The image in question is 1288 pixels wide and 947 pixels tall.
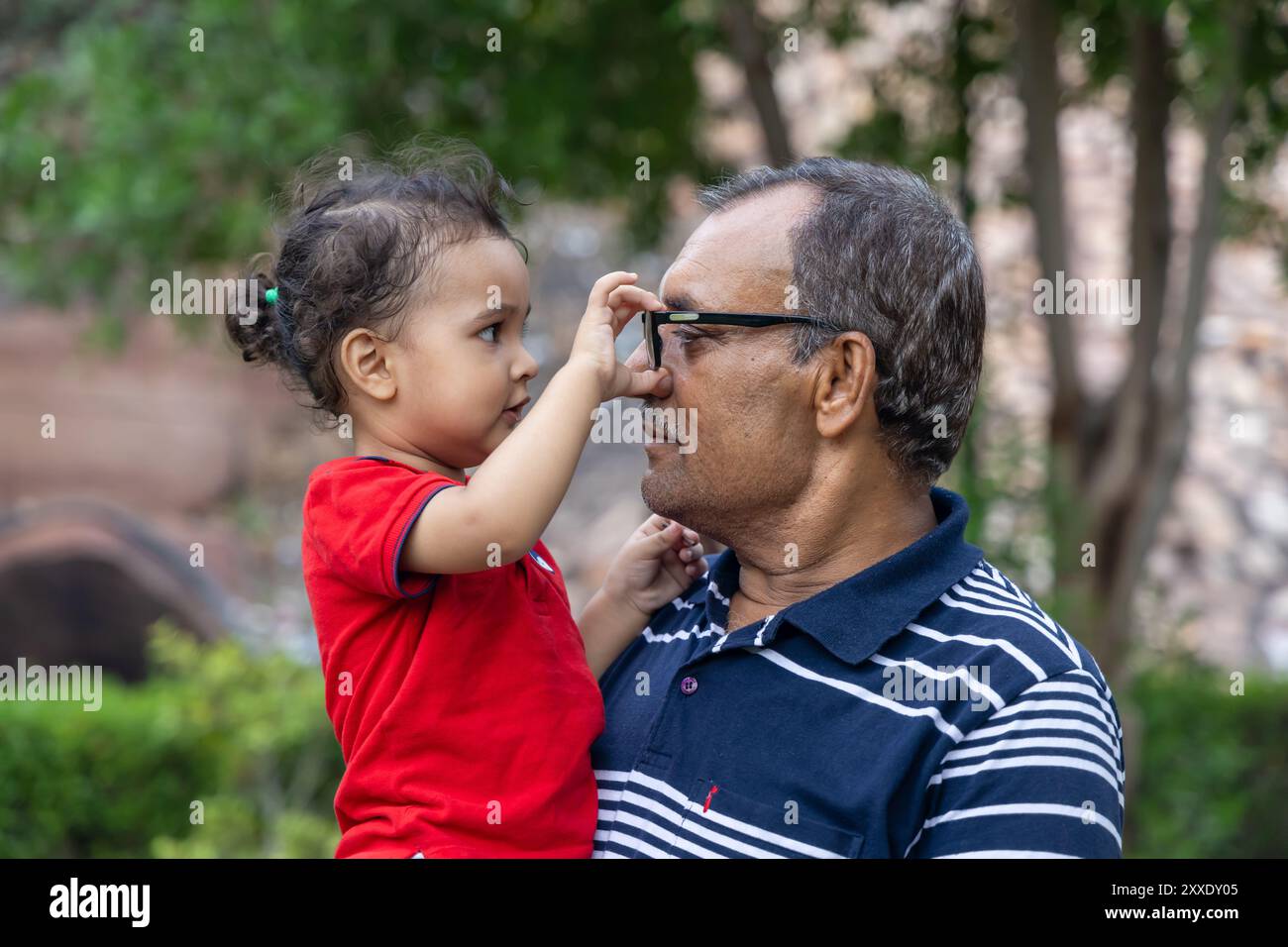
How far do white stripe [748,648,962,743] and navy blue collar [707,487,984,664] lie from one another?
3 centimetres

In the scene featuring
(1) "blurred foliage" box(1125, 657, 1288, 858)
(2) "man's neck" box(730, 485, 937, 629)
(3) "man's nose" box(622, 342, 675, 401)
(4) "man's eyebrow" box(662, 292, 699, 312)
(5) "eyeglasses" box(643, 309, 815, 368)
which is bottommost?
(1) "blurred foliage" box(1125, 657, 1288, 858)

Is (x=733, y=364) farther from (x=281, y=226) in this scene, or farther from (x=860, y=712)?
(x=281, y=226)

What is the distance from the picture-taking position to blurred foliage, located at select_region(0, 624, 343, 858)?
561 centimetres

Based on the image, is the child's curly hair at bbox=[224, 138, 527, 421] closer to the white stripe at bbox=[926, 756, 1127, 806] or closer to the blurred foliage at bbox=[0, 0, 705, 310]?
the white stripe at bbox=[926, 756, 1127, 806]

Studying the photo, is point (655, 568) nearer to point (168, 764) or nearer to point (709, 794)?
point (709, 794)

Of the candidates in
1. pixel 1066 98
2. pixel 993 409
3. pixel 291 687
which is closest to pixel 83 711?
pixel 291 687

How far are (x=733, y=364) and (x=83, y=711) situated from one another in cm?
476

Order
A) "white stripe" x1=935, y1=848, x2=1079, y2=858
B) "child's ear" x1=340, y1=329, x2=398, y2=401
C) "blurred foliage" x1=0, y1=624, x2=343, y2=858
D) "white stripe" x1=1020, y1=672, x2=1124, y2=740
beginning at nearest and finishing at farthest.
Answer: "white stripe" x1=935, y1=848, x2=1079, y2=858 → "white stripe" x1=1020, y1=672, x2=1124, y2=740 → "child's ear" x1=340, y1=329, x2=398, y2=401 → "blurred foliage" x1=0, y1=624, x2=343, y2=858

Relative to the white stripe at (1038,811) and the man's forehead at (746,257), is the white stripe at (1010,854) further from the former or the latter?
the man's forehead at (746,257)

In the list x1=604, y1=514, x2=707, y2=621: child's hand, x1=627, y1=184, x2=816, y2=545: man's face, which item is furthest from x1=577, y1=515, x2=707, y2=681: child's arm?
x1=627, y1=184, x2=816, y2=545: man's face

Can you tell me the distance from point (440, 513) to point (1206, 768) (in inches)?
218

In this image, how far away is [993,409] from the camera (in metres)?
5.45

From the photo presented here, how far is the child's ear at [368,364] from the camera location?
200 centimetres

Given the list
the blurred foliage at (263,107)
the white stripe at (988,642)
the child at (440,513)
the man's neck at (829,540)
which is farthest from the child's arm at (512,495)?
the blurred foliage at (263,107)
